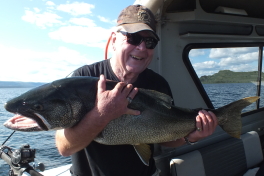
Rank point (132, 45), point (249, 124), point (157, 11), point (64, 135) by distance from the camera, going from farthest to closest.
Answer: point (249, 124)
point (157, 11)
point (132, 45)
point (64, 135)

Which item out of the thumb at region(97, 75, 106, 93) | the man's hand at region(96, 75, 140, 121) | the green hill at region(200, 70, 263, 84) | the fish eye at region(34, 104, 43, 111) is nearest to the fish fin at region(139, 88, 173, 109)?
the man's hand at region(96, 75, 140, 121)

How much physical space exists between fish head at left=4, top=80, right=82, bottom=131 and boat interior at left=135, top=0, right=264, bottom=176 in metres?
2.44

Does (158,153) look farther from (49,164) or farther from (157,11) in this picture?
(49,164)

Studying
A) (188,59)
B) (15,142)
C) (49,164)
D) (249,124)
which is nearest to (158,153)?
(188,59)

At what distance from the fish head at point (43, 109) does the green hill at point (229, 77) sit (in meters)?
3.71

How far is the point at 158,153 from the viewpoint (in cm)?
417

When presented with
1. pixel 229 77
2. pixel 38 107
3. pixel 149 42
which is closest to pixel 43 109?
pixel 38 107

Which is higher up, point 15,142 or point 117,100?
point 117,100

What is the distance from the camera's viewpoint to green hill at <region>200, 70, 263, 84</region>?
5312 mm

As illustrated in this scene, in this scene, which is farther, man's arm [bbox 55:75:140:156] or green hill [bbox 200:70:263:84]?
green hill [bbox 200:70:263:84]

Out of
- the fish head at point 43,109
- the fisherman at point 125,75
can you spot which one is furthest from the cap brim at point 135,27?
the fish head at point 43,109

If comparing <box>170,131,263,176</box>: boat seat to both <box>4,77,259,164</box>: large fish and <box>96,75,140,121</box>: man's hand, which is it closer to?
<box>4,77,259,164</box>: large fish

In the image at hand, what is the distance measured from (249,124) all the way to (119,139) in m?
4.98

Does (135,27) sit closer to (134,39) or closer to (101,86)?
(134,39)
